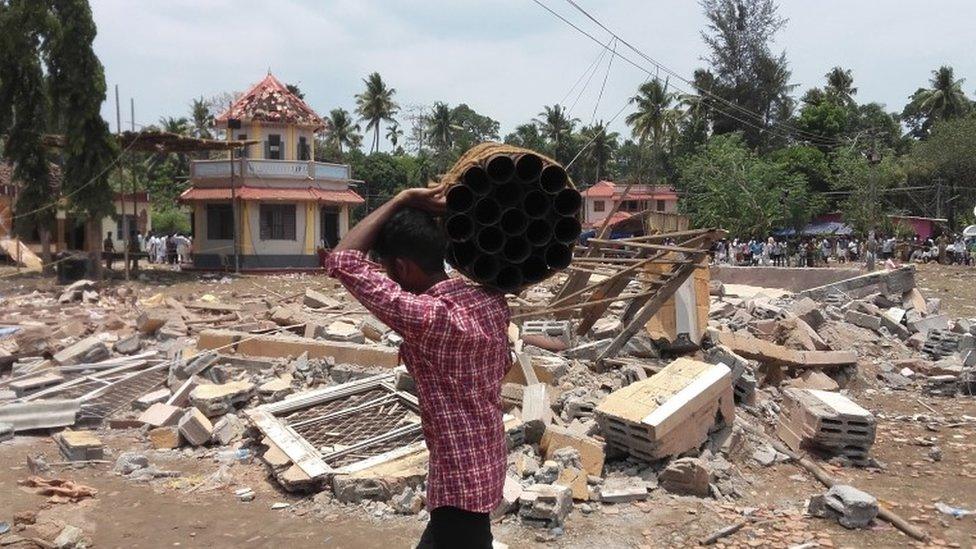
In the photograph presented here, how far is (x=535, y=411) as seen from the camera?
6.57 metres

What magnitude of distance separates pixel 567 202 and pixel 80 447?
634cm

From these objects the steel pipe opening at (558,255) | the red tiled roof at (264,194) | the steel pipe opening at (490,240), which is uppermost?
the red tiled roof at (264,194)

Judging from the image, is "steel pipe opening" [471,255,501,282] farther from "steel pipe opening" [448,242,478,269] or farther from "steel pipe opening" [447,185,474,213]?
"steel pipe opening" [447,185,474,213]

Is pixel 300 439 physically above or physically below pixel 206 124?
below

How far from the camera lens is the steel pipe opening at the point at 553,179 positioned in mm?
2104

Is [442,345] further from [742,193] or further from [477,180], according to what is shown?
[742,193]

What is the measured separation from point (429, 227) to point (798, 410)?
21.0ft

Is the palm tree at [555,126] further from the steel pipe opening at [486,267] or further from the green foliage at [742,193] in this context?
the steel pipe opening at [486,267]

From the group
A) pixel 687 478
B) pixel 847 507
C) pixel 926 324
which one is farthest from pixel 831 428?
pixel 926 324

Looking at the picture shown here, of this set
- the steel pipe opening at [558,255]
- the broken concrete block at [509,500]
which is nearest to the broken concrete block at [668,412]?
the broken concrete block at [509,500]

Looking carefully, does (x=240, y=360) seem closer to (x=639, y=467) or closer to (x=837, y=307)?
(x=639, y=467)

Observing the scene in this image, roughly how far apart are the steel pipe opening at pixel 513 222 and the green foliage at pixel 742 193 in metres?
36.4

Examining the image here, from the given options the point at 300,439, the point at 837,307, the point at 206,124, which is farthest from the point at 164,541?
the point at 206,124

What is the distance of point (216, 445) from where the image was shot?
7.25 metres
